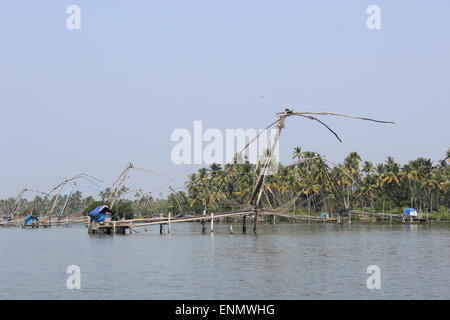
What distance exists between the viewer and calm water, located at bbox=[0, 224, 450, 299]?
26766 mm

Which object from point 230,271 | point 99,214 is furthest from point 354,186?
point 230,271

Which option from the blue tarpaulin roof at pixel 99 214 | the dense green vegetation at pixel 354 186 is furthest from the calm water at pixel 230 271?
the dense green vegetation at pixel 354 186

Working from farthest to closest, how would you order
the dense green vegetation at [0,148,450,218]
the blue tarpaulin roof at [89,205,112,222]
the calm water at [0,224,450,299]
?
the dense green vegetation at [0,148,450,218] → the blue tarpaulin roof at [89,205,112,222] → the calm water at [0,224,450,299]

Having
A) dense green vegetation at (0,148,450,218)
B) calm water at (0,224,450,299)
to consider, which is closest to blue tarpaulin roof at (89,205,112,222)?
calm water at (0,224,450,299)

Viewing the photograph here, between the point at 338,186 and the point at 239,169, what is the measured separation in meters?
19.4

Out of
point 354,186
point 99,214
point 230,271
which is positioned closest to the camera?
point 230,271

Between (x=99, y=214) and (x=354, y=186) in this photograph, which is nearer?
(x=99, y=214)

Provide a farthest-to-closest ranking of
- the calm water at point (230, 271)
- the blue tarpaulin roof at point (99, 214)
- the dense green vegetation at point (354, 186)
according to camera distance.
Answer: the dense green vegetation at point (354, 186) → the blue tarpaulin roof at point (99, 214) → the calm water at point (230, 271)

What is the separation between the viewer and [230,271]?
33.7m

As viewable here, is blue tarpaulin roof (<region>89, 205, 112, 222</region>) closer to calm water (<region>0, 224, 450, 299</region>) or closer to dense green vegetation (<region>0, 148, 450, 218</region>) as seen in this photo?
calm water (<region>0, 224, 450, 299</region>)

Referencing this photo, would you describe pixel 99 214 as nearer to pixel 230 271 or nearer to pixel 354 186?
pixel 230 271

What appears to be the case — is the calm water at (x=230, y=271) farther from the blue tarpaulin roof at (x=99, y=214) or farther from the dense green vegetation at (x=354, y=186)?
the dense green vegetation at (x=354, y=186)

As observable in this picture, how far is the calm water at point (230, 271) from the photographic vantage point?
2677 centimetres
